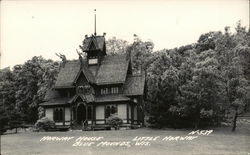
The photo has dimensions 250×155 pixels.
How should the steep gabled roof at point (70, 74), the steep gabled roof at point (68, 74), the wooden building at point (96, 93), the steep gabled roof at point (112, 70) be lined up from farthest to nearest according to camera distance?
the steep gabled roof at point (68, 74), the steep gabled roof at point (112, 70), the steep gabled roof at point (70, 74), the wooden building at point (96, 93)

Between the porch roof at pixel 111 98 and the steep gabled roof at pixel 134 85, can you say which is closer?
the porch roof at pixel 111 98

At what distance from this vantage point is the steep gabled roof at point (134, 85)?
171 ft

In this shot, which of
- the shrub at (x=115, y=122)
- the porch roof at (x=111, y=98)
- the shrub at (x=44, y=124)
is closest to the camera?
A: the shrub at (x=115, y=122)

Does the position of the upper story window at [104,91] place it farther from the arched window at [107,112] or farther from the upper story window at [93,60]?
the upper story window at [93,60]

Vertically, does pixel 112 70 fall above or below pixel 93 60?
below

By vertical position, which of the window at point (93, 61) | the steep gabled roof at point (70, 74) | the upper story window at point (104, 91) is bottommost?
the upper story window at point (104, 91)

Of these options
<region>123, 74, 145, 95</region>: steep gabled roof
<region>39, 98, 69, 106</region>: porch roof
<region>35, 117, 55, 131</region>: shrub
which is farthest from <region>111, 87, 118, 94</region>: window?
<region>35, 117, 55, 131</region>: shrub

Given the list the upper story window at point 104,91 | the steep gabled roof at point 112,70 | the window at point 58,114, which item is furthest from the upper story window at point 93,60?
the window at point 58,114

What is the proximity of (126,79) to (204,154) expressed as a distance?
99.3ft

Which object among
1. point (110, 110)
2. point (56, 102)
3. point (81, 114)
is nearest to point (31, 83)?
point (56, 102)

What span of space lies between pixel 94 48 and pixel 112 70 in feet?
13.8

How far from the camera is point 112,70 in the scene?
54.6 m

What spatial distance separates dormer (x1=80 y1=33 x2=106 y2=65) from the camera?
2197 inches

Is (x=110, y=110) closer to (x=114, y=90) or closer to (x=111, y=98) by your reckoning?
(x=111, y=98)
